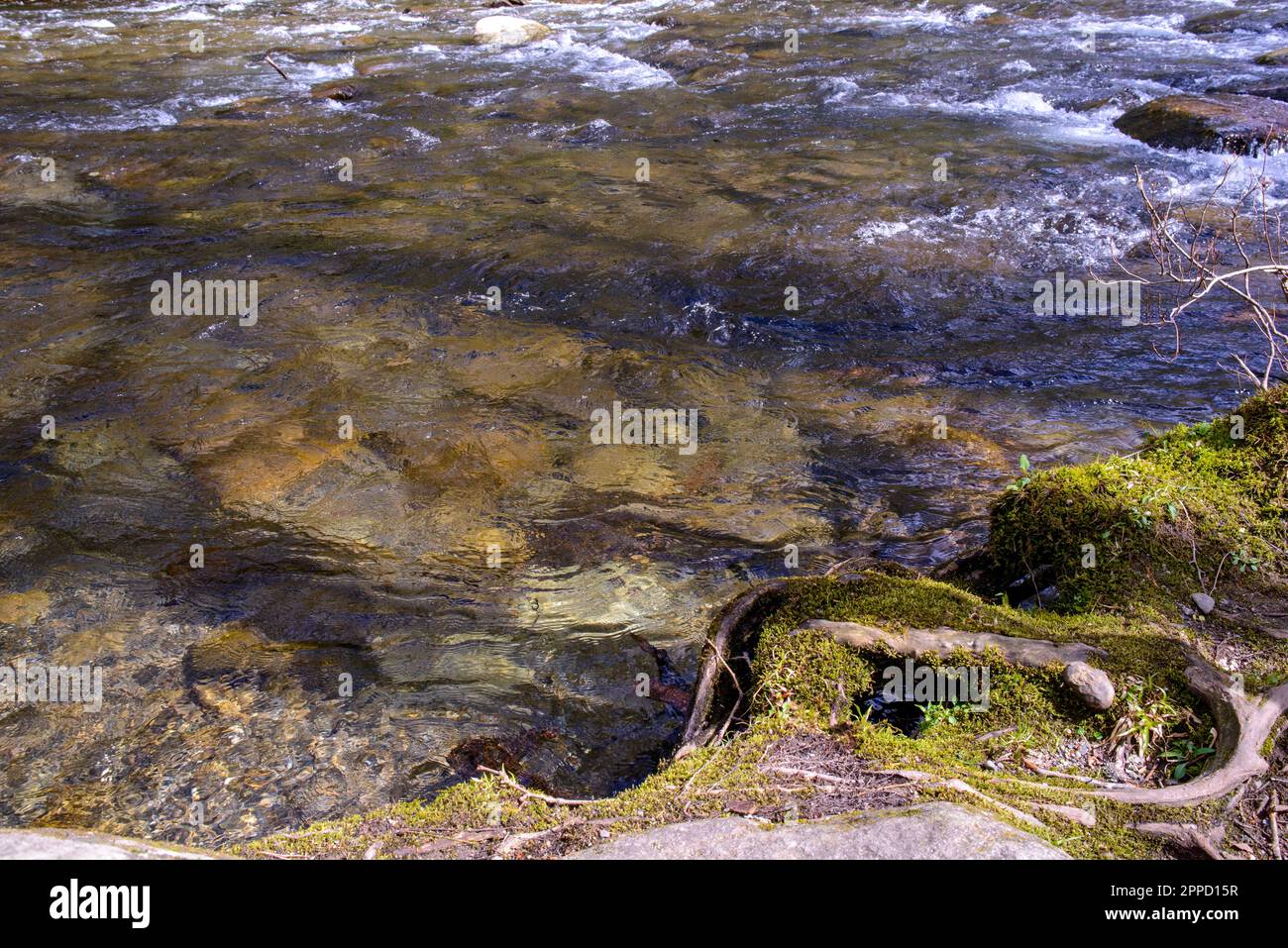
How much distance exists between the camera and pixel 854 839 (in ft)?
7.31

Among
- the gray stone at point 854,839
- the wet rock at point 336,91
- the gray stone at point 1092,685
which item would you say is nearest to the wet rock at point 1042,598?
the gray stone at point 1092,685

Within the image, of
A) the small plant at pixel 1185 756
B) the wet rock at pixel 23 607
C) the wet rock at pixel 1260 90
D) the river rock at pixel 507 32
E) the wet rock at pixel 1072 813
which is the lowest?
the wet rock at pixel 23 607

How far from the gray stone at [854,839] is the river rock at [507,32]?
50.5 ft

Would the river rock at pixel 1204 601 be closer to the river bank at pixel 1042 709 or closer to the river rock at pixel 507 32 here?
the river bank at pixel 1042 709

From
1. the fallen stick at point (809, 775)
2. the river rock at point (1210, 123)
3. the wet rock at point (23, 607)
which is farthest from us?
the river rock at point (1210, 123)

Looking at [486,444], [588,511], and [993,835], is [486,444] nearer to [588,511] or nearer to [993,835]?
[588,511]

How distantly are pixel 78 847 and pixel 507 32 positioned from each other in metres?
15.8

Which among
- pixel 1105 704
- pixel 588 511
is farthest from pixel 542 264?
pixel 1105 704

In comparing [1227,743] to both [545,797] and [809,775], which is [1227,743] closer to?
[809,775]

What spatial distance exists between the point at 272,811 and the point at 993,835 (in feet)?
8.00

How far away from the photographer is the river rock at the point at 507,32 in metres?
15.5

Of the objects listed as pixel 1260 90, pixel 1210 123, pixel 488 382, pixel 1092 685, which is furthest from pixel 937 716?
pixel 1260 90

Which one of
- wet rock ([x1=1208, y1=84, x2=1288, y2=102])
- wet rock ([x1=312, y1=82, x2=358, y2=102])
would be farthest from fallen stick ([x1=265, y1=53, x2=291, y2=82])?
wet rock ([x1=1208, y1=84, x2=1288, y2=102])

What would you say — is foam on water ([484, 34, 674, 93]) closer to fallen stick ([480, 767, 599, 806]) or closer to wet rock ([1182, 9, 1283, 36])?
wet rock ([1182, 9, 1283, 36])
